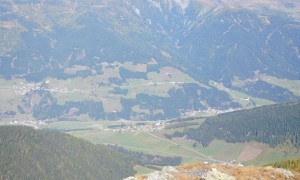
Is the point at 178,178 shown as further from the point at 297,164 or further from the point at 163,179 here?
the point at 297,164

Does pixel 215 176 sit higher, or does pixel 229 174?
pixel 215 176

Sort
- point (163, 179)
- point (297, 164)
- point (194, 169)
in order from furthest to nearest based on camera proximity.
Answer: point (297, 164) → point (194, 169) → point (163, 179)

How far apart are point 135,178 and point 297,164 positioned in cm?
4433

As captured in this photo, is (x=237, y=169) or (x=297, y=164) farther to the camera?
(x=297, y=164)

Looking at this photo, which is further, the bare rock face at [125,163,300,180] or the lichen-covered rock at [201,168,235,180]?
Answer: the bare rock face at [125,163,300,180]

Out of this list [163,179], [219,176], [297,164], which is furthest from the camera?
[297,164]

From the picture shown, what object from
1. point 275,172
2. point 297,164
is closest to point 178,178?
point 275,172

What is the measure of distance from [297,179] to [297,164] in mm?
28609

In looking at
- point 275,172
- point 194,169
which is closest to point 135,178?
point 194,169

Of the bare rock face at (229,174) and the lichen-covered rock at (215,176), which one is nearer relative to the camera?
the lichen-covered rock at (215,176)

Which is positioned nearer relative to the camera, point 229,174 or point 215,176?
point 215,176

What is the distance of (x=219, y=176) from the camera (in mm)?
75812

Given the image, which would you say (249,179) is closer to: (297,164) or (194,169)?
(194,169)

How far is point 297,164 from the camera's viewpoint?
11244cm
